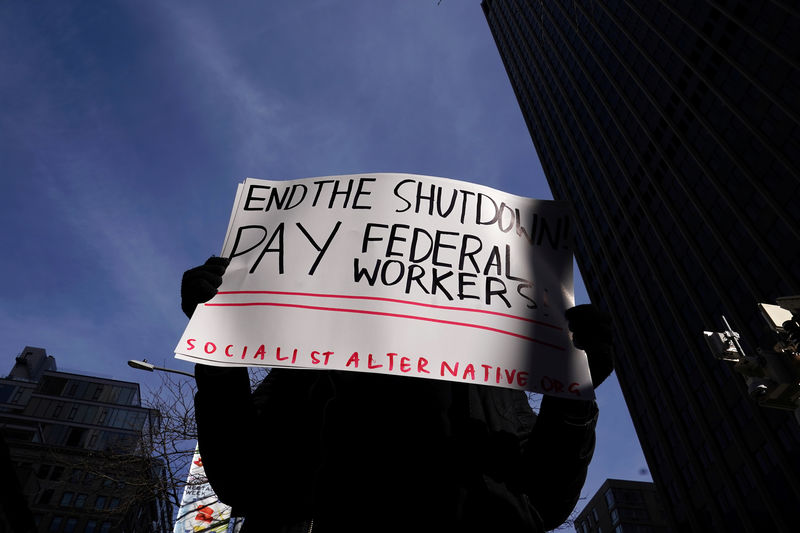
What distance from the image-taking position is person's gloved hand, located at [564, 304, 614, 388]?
7.73 ft

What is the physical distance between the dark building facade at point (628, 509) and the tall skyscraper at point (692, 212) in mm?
21387

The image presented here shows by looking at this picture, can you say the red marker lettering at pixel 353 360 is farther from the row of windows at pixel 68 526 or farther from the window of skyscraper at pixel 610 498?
the window of skyscraper at pixel 610 498

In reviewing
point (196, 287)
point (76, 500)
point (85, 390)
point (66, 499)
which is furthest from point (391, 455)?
point (85, 390)

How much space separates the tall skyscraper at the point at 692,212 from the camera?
133 ft

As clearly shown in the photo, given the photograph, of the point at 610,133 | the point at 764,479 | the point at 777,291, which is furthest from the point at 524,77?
the point at 764,479

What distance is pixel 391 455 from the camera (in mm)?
2301

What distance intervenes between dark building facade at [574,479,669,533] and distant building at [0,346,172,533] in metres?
58.9

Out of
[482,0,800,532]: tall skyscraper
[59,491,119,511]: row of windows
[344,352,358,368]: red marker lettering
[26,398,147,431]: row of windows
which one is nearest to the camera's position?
[344,352,358,368]: red marker lettering

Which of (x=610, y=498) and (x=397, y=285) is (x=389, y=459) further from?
(x=610, y=498)

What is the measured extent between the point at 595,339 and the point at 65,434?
8466 centimetres

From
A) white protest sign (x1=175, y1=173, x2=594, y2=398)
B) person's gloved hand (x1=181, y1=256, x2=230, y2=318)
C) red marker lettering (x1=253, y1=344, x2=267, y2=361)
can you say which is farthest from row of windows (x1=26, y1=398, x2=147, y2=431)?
red marker lettering (x1=253, y1=344, x2=267, y2=361)

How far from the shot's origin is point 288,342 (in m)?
2.44

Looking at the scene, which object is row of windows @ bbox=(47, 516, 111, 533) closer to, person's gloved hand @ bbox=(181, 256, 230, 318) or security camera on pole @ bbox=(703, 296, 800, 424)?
security camera on pole @ bbox=(703, 296, 800, 424)

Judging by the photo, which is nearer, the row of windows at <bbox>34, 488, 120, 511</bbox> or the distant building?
the distant building
